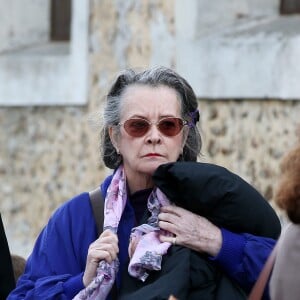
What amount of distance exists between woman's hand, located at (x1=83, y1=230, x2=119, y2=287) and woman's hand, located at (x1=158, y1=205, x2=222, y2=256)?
166 mm

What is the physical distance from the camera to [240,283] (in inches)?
181

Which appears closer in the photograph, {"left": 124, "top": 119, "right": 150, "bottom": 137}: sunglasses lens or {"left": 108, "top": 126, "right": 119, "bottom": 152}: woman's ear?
{"left": 124, "top": 119, "right": 150, "bottom": 137}: sunglasses lens

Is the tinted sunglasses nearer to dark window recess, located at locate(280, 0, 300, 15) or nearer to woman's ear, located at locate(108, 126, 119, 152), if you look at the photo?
woman's ear, located at locate(108, 126, 119, 152)

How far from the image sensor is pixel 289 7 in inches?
398

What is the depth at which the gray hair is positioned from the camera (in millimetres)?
5016

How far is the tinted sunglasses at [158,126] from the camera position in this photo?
4.91m

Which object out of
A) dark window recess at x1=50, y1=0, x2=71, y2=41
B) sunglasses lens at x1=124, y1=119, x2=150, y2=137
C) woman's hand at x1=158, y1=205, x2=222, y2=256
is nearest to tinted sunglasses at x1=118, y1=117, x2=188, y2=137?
sunglasses lens at x1=124, y1=119, x2=150, y2=137

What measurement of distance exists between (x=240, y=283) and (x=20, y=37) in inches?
312

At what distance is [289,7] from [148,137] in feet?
17.6

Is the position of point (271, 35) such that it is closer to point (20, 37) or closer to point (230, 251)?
point (20, 37)

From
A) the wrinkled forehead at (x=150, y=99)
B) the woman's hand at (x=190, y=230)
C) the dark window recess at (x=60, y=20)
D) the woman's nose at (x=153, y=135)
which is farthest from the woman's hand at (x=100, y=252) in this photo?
the dark window recess at (x=60, y=20)

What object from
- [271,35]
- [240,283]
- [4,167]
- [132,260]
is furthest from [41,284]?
[4,167]

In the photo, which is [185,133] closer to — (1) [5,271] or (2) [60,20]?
(1) [5,271]

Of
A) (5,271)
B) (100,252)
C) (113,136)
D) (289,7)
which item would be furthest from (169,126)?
(289,7)
